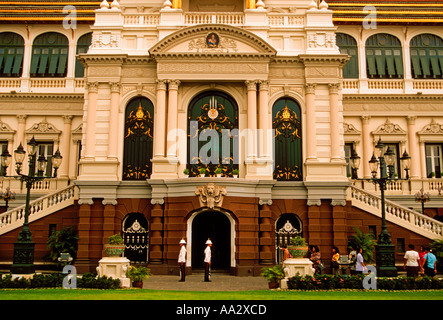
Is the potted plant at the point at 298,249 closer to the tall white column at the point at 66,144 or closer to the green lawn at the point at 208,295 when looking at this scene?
the green lawn at the point at 208,295

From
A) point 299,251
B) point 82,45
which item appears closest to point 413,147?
point 299,251

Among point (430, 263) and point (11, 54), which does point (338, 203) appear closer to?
point (430, 263)

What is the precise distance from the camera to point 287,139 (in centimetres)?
3067

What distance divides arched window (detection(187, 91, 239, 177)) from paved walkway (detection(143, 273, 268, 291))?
6572 mm

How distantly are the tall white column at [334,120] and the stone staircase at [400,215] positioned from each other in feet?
7.83

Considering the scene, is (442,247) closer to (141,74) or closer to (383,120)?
(383,120)

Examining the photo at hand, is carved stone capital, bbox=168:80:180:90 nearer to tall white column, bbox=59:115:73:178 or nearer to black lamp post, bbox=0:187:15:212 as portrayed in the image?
tall white column, bbox=59:115:73:178

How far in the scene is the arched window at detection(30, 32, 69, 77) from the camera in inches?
1563

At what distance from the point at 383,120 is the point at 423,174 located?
5182mm

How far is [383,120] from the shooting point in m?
38.2

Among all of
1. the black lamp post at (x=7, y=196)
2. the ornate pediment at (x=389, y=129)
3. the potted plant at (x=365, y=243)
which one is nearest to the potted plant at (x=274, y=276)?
the potted plant at (x=365, y=243)

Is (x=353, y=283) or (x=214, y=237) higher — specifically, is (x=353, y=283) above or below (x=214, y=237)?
below

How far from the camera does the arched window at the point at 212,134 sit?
30.0m

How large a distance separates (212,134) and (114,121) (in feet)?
20.4
